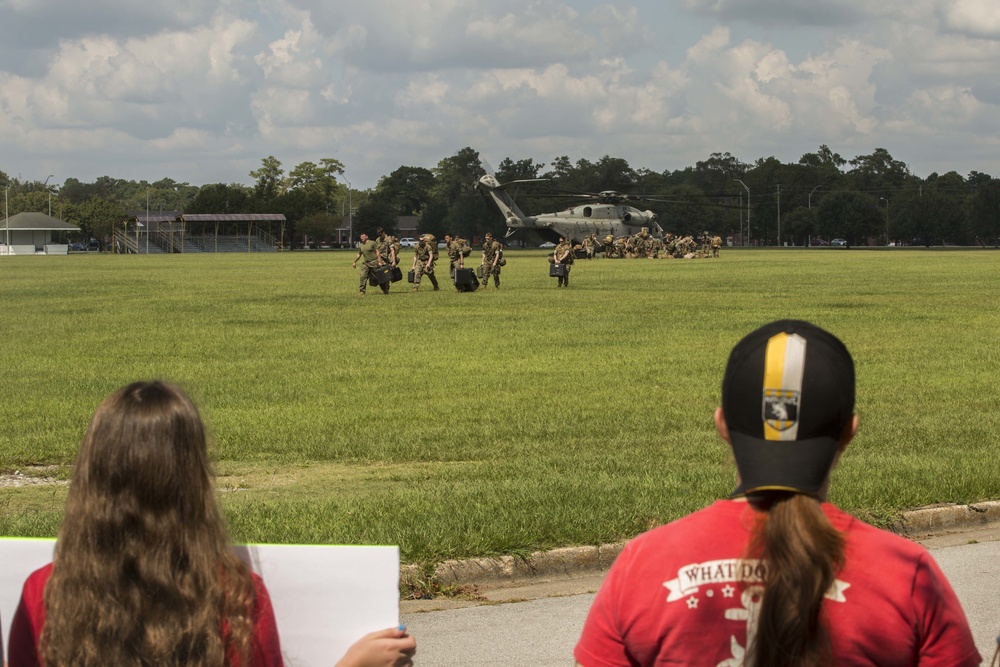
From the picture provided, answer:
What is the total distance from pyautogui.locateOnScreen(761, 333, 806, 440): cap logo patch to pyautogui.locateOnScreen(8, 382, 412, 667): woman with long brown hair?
1111 mm

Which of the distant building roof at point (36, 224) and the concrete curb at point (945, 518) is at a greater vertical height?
the distant building roof at point (36, 224)

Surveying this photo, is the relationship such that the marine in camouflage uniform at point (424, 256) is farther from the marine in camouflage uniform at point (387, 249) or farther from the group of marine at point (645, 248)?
the group of marine at point (645, 248)

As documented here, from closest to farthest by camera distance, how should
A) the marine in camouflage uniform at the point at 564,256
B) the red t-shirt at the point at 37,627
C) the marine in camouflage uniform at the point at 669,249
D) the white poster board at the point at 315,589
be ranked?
1. the red t-shirt at the point at 37,627
2. the white poster board at the point at 315,589
3. the marine in camouflage uniform at the point at 564,256
4. the marine in camouflage uniform at the point at 669,249

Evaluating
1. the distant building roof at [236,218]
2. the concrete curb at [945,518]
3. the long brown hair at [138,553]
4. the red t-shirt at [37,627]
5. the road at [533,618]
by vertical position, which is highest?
the distant building roof at [236,218]

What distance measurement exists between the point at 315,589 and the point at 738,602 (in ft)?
3.32

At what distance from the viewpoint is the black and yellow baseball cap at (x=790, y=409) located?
235 centimetres

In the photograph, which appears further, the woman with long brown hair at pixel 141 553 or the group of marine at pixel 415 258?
the group of marine at pixel 415 258

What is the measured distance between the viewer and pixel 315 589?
2.93m

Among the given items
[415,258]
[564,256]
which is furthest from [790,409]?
[564,256]

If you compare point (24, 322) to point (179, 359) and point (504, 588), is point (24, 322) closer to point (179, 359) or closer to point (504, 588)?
point (179, 359)

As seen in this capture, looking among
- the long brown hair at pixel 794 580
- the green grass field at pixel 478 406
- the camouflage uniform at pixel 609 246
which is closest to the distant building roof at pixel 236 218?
the camouflage uniform at pixel 609 246

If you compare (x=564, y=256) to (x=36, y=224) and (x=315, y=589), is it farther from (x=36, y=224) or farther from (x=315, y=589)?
(x=36, y=224)

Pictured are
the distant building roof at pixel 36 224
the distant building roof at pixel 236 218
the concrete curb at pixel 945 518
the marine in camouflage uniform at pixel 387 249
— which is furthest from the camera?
the distant building roof at pixel 36 224

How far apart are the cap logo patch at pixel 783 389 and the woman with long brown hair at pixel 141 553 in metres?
1.11
